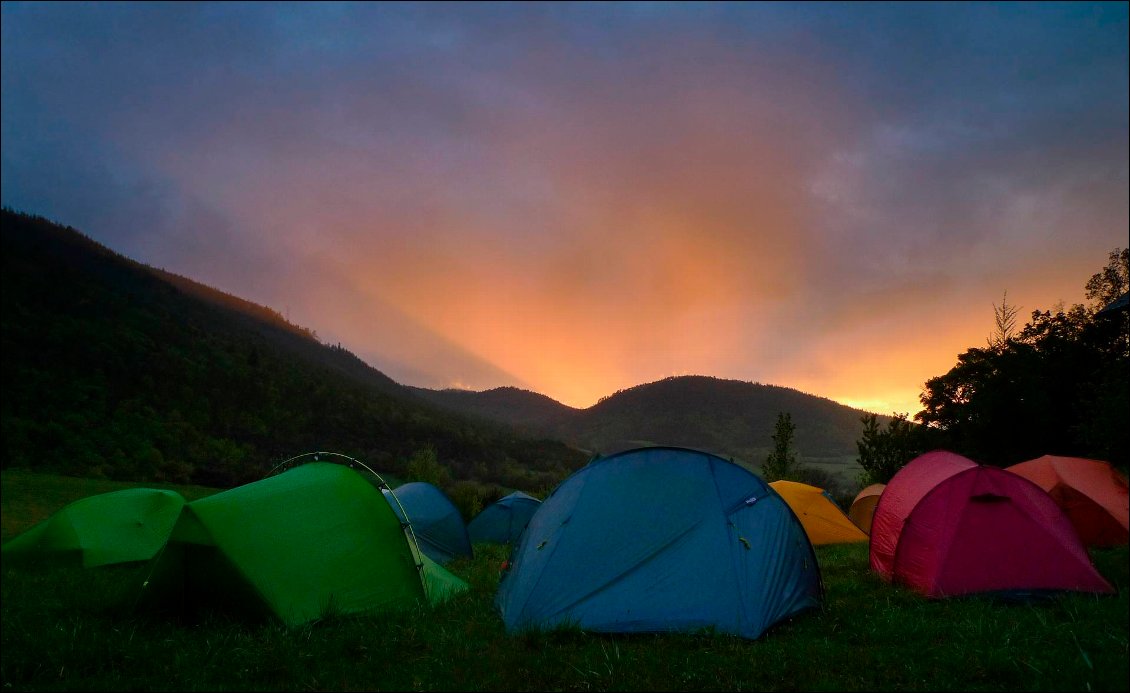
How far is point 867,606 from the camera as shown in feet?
26.9

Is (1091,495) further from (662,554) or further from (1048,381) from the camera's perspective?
(1048,381)

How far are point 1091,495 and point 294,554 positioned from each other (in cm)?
1711

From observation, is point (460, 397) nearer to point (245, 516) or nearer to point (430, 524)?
point (430, 524)

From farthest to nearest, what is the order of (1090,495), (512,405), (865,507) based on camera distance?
(512,405) < (865,507) < (1090,495)

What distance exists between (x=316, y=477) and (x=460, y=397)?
117 m

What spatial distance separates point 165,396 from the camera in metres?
50.4

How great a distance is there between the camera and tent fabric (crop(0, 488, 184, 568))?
11.7 metres

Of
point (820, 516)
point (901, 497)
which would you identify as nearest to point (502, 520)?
point (820, 516)

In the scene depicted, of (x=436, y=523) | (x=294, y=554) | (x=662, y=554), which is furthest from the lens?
(x=436, y=523)

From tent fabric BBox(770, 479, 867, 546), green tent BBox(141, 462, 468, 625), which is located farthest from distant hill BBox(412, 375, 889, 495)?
green tent BBox(141, 462, 468, 625)

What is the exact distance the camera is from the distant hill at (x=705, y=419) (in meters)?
86.5

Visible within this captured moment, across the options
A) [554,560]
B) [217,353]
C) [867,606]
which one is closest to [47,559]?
[554,560]

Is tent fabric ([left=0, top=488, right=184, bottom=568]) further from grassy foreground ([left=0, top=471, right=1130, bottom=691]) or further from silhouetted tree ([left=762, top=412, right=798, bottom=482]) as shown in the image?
silhouetted tree ([left=762, top=412, right=798, bottom=482])

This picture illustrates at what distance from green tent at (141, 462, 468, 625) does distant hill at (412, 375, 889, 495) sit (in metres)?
73.9
